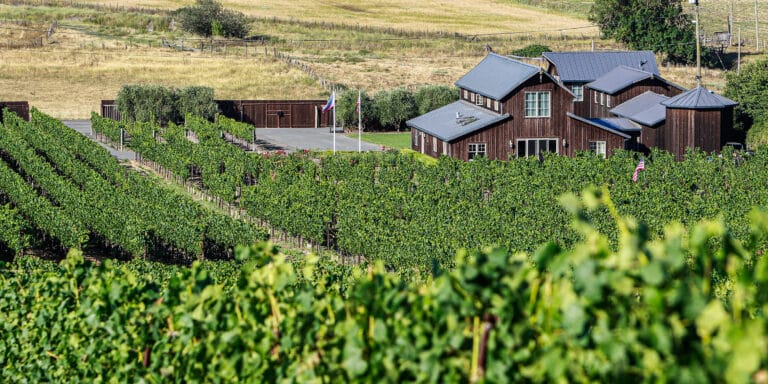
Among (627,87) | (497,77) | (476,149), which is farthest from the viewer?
(627,87)

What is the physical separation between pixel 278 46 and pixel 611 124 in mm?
58405

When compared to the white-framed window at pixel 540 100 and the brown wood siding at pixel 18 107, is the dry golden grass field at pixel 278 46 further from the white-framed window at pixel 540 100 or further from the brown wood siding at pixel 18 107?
the white-framed window at pixel 540 100

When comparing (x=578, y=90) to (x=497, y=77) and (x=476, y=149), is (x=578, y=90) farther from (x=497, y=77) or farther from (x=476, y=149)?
→ (x=476, y=149)

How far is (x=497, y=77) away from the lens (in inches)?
2167

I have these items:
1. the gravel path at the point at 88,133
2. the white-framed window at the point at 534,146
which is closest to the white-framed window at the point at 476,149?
the white-framed window at the point at 534,146

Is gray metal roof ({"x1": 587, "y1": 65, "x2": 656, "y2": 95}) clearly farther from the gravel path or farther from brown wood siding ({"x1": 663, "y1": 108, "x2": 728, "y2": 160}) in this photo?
the gravel path

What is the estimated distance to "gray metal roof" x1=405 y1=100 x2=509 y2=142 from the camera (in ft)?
168

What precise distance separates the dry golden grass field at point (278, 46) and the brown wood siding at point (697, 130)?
34.4m

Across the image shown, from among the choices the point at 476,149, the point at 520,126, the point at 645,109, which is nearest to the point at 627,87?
the point at 645,109

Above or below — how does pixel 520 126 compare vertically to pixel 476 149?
above

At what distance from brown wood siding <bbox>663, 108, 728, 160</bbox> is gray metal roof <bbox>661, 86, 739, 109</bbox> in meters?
0.31

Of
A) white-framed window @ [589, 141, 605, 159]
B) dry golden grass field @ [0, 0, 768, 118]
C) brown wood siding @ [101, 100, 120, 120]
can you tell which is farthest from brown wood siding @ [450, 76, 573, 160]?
dry golden grass field @ [0, 0, 768, 118]

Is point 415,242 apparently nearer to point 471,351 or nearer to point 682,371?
point 471,351

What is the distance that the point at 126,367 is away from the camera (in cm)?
830
